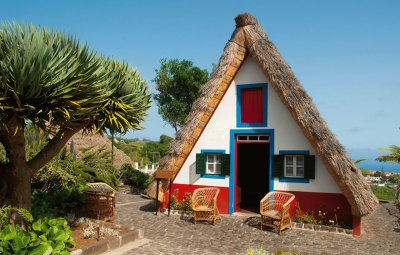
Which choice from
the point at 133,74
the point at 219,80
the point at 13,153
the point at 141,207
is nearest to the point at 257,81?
the point at 219,80

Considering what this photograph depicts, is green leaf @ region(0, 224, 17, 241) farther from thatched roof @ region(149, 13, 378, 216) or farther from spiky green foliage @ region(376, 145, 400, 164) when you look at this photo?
spiky green foliage @ region(376, 145, 400, 164)

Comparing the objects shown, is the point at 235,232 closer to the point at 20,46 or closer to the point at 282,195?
the point at 282,195

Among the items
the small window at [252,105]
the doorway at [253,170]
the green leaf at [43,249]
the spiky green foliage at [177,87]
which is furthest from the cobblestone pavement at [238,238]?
the spiky green foliage at [177,87]

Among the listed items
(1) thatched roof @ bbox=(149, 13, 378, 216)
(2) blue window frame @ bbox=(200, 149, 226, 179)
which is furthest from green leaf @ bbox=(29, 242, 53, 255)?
(2) blue window frame @ bbox=(200, 149, 226, 179)

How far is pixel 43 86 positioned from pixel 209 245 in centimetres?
520

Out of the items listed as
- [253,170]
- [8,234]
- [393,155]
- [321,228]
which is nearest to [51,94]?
[8,234]

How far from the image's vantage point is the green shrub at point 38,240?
18.9 feet

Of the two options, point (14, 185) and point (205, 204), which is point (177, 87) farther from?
point (14, 185)

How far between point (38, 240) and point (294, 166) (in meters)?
7.65

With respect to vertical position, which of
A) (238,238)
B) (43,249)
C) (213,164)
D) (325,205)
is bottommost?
(238,238)

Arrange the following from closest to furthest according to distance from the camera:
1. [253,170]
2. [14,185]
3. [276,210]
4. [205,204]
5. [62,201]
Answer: [14,185] < [276,210] < [62,201] < [205,204] < [253,170]

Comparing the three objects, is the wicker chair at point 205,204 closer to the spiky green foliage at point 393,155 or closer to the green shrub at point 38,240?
the green shrub at point 38,240

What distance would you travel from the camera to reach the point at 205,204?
11977 mm

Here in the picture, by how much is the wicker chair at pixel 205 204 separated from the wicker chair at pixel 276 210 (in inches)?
57.9
